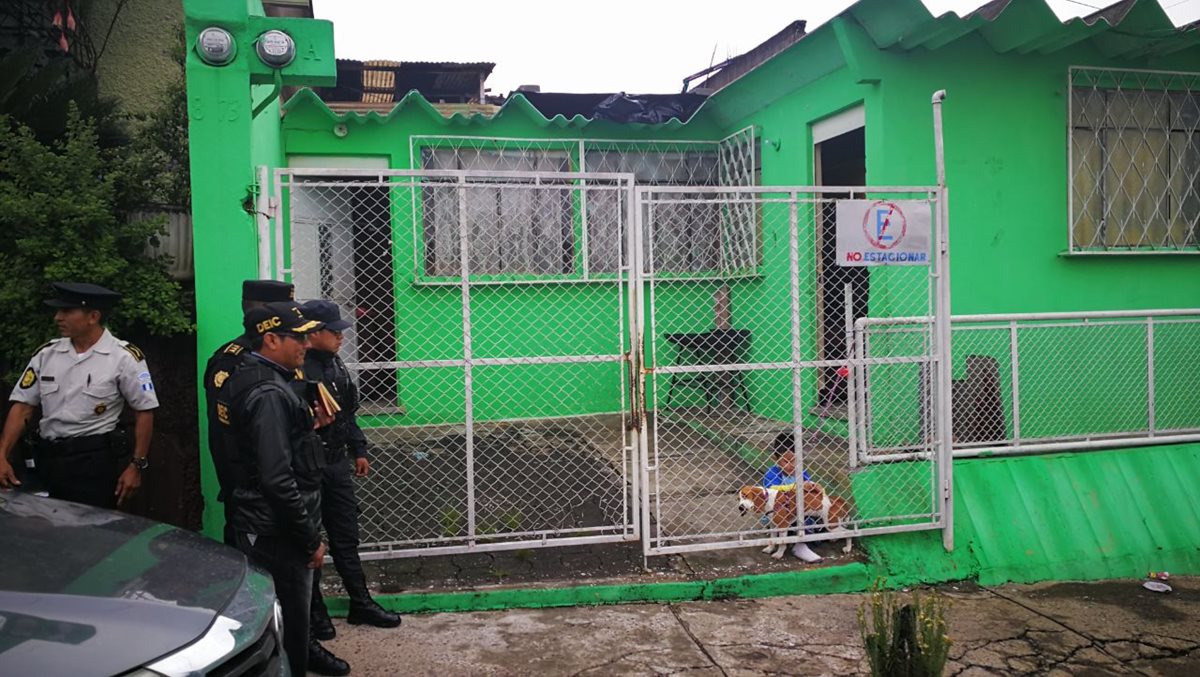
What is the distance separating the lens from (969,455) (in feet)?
16.9

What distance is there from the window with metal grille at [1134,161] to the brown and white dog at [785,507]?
364cm

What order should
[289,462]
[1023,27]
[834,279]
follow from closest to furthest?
1. [289,462]
2. [1023,27]
3. [834,279]

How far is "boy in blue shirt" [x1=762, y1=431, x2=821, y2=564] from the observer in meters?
4.70

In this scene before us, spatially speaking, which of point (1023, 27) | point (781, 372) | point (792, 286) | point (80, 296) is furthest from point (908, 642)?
point (1023, 27)

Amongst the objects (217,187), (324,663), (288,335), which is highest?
(217,187)

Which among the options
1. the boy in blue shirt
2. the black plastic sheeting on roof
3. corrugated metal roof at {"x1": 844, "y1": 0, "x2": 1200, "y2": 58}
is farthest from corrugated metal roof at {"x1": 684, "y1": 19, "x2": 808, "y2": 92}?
the boy in blue shirt

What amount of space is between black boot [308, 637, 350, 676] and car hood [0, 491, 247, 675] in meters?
0.88

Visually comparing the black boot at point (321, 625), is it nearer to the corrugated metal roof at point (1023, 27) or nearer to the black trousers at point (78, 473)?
the black trousers at point (78, 473)

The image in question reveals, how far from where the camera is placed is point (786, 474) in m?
5.00

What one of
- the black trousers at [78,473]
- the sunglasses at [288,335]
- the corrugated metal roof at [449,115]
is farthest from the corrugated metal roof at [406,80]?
the sunglasses at [288,335]

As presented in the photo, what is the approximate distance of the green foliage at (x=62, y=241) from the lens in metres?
4.11

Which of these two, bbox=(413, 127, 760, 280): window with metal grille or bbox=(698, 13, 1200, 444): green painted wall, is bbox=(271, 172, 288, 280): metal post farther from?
bbox=(698, 13, 1200, 444): green painted wall

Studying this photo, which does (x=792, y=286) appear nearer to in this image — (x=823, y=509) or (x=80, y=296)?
(x=823, y=509)

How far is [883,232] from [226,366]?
3483 mm
